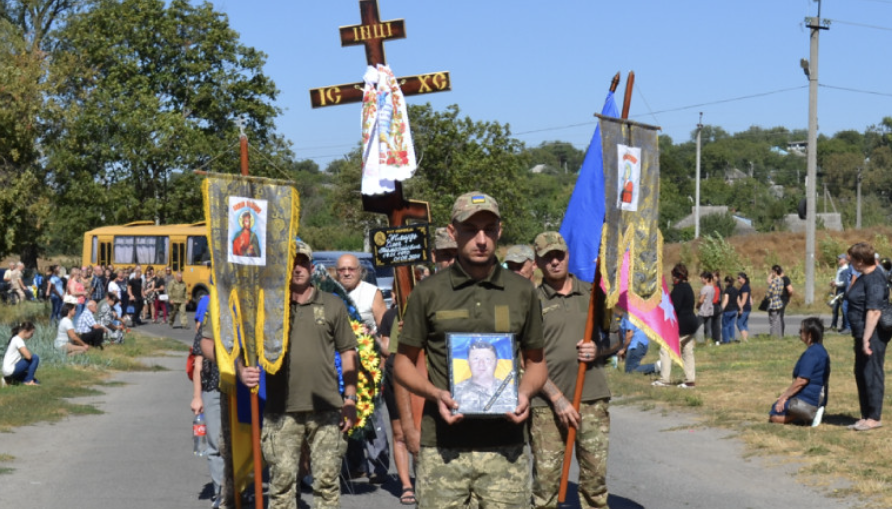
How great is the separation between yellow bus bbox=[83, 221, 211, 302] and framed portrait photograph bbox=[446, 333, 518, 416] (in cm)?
3983

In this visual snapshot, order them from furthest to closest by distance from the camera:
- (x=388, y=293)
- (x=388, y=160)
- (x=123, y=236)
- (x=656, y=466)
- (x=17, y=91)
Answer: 1. (x=123, y=236)
2. (x=388, y=293)
3. (x=17, y=91)
4. (x=388, y=160)
5. (x=656, y=466)

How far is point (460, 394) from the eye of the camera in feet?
17.1

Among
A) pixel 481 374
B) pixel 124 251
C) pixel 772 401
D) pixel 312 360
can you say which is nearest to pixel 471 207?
pixel 481 374

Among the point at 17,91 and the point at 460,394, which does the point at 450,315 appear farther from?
the point at 17,91

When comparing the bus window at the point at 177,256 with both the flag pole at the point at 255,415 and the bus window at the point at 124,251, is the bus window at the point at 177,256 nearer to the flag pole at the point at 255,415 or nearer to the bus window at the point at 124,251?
the bus window at the point at 124,251

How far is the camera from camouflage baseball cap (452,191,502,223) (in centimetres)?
525

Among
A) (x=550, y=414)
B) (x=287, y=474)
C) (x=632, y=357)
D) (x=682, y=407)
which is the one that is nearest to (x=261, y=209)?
(x=287, y=474)

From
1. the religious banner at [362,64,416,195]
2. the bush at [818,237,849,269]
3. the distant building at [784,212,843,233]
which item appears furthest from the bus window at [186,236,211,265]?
the distant building at [784,212,843,233]

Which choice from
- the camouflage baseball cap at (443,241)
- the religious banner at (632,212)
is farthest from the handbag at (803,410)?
the camouflage baseball cap at (443,241)

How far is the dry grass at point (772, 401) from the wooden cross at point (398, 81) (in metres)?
4.02

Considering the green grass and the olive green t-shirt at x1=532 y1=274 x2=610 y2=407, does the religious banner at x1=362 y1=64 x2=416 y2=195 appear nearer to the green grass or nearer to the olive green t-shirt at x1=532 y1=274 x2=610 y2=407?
the green grass

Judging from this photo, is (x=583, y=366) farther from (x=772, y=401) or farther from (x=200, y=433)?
(x=772, y=401)

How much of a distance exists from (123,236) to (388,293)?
1899cm

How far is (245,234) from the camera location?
309 inches
